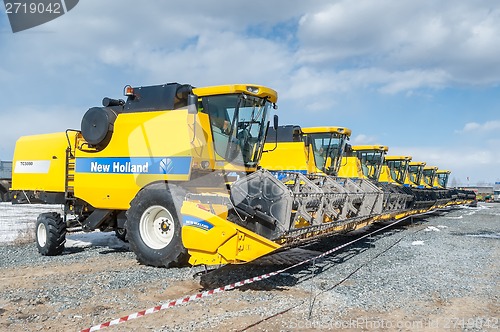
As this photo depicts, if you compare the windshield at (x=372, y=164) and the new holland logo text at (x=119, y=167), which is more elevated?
the windshield at (x=372, y=164)

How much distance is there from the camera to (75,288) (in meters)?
5.88

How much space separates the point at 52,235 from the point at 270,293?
4.96m

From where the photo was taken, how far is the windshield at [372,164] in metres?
18.0

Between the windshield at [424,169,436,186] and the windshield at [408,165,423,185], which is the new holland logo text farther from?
the windshield at [424,169,436,186]

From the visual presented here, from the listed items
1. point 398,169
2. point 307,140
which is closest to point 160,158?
point 307,140

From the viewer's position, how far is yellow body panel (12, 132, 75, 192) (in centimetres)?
888

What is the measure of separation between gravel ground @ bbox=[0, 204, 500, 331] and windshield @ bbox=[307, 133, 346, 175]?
5610 mm

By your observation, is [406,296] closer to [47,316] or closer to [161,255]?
[161,255]

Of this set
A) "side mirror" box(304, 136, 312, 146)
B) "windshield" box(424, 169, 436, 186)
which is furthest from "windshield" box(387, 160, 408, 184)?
"side mirror" box(304, 136, 312, 146)

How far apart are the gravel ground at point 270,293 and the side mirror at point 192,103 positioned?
2435 mm

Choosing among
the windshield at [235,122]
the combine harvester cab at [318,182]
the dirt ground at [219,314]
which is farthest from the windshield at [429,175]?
the dirt ground at [219,314]

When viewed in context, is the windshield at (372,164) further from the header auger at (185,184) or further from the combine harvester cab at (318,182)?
the header auger at (185,184)

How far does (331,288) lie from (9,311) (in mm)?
3813

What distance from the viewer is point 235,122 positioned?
721 centimetres
